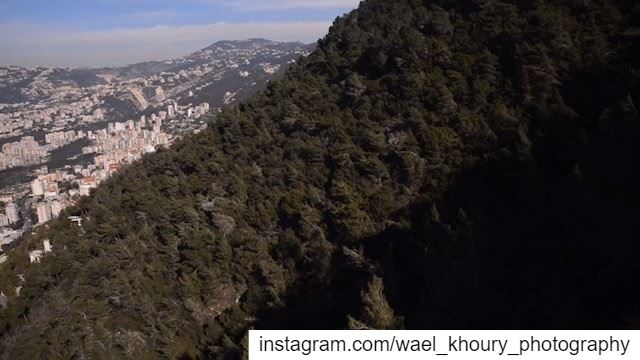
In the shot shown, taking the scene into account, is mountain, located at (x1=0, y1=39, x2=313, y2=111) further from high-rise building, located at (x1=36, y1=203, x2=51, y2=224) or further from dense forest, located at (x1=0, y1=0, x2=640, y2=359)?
dense forest, located at (x1=0, y1=0, x2=640, y2=359)

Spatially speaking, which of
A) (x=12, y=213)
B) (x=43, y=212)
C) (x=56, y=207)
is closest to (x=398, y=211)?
(x=56, y=207)

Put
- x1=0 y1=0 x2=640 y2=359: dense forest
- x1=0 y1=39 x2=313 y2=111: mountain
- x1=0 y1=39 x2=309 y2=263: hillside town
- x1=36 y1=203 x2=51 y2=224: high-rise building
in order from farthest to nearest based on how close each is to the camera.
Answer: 1. x1=0 y1=39 x2=313 y2=111: mountain
2. x1=0 y1=39 x2=309 y2=263: hillside town
3. x1=36 y1=203 x2=51 y2=224: high-rise building
4. x1=0 y1=0 x2=640 y2=359: dense forest

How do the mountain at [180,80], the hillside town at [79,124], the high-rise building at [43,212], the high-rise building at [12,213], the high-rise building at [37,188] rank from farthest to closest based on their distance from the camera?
the mountain at [180,80] → the high-rise building at [37,188] → the hillside town at [79,124] → the high-rise building at [12,213] → the high-rise building at [43,212]

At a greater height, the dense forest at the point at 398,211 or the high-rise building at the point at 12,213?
the dense forest at the point at 398,211

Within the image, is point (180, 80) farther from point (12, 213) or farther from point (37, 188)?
point (12, 213)

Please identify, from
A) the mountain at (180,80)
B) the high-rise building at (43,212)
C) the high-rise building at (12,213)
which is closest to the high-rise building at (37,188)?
the high-rise building at (12,213)

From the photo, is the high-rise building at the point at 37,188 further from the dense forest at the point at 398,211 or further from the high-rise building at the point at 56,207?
the dense forest at the point at 398,211

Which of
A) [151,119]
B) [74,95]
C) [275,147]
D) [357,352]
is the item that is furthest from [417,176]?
[74,95]

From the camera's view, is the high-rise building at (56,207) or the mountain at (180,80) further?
the mountain at (180,80)

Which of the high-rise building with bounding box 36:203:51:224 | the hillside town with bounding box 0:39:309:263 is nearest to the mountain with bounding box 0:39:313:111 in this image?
the hillside town with bounding box 0:39:309:263

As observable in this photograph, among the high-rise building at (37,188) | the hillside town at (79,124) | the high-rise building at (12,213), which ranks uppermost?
the hillside town at (79,124)
